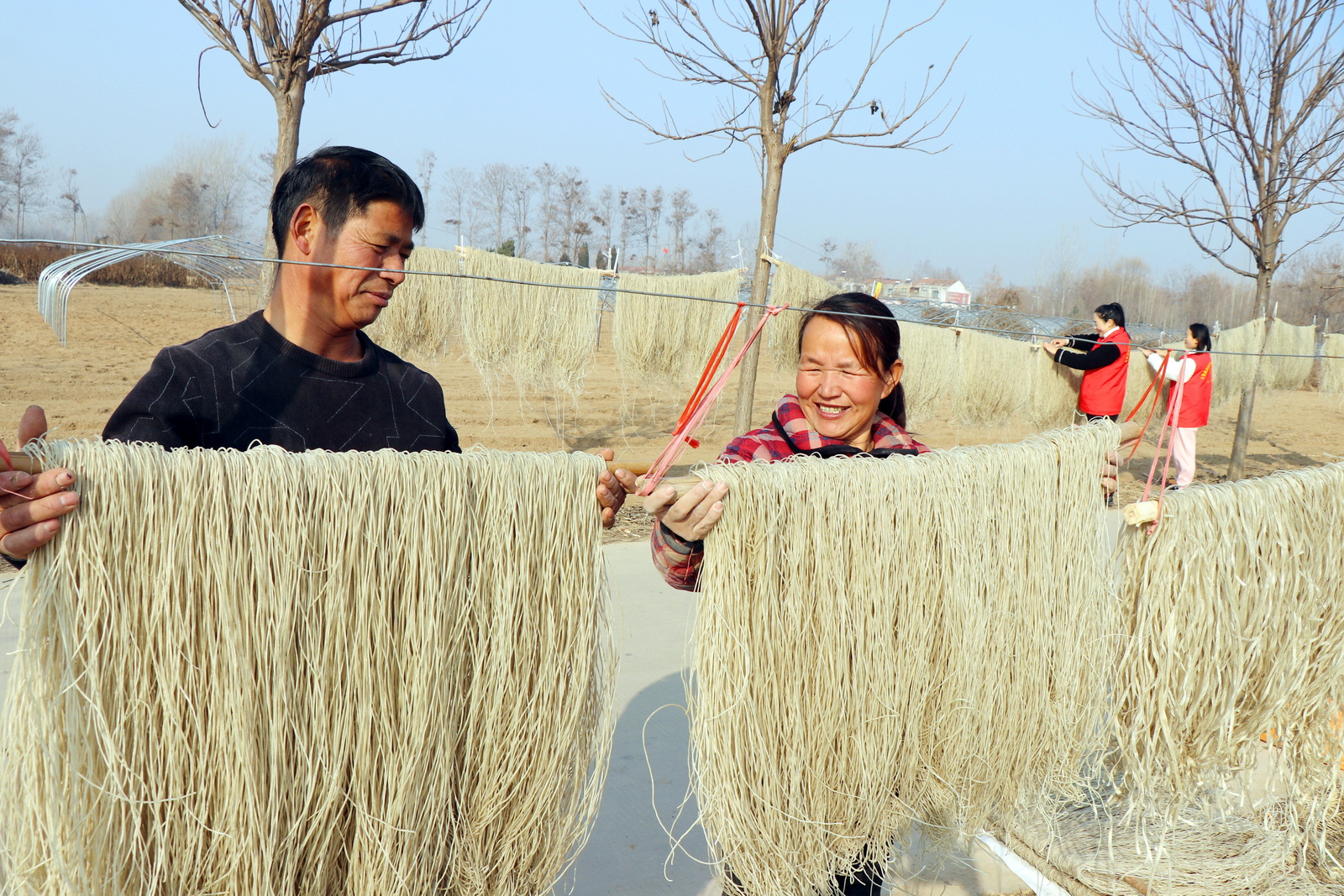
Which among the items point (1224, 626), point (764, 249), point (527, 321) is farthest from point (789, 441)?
point (527, 321)

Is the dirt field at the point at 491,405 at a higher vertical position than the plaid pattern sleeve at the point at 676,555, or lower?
lower

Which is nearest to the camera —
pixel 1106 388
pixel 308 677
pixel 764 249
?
pixel 308 677

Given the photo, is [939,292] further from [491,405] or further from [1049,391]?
[491,405]

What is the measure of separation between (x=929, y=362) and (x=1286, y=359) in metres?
5.06

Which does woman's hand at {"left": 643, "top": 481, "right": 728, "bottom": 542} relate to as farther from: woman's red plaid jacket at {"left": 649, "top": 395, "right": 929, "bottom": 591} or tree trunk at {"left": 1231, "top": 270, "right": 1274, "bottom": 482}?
tree trunk at {"left": 1231, "top": 270, "right": 1274, "bottom": 482}

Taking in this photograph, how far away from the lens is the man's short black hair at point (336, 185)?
1.50 metres

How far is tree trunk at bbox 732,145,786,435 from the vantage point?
17.8 feet

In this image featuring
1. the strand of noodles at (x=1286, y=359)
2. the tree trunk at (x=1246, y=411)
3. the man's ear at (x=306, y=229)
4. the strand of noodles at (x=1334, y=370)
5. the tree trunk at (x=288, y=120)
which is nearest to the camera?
the man's ear at (x=306, y=229)

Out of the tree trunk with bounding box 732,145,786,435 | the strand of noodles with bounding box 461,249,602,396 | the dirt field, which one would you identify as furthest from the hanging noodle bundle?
the strand of noodles with bounding box 461,249,602,396

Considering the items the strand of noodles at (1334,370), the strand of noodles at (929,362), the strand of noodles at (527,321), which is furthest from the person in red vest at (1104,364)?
the strand of noodles at (1334,370)

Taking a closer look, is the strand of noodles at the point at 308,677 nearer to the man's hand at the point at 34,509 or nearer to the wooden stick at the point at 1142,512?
the man's hand at the point at 34,509

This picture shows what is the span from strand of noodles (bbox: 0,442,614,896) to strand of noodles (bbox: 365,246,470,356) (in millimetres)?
4901

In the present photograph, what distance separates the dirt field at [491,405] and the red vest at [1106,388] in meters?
1.33

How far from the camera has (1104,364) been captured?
249 inches
